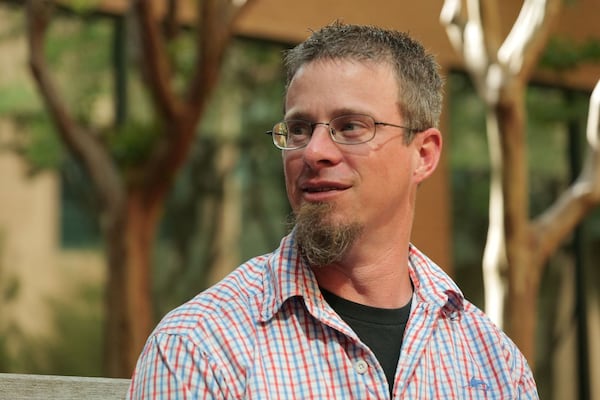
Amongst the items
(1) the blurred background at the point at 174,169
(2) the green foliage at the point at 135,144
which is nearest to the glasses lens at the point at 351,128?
(1) the blurred background at the point at 174,169

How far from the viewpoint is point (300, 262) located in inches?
88.9

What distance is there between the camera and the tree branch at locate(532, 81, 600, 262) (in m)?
7.44

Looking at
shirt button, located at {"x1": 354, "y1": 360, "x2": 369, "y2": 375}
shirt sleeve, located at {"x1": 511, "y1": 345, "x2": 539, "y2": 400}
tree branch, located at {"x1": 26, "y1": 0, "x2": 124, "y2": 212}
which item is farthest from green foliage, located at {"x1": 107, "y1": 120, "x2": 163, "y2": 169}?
shirt button, located at {"x1": 354, "y1": 360, "x2": 369, "y2": 375}

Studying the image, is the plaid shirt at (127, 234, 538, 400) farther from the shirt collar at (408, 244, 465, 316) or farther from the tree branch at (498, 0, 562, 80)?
the tree branch at (498, 0, 562, 80)

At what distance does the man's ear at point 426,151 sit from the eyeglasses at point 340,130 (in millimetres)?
184

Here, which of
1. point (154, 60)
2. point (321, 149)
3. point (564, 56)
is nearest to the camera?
point (321, 149)

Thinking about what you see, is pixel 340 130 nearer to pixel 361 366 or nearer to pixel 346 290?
pixel 346 290

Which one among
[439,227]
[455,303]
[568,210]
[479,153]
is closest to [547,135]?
[479,153]

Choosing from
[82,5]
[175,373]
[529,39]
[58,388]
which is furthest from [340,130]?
[82,5]

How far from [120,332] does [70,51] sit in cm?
250

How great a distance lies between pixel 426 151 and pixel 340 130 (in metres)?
0.30

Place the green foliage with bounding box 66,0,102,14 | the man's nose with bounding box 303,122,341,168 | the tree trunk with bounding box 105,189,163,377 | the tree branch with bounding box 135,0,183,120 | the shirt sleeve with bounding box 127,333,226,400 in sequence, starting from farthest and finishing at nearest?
the green foliage with bounding box 66,0,102,14, the tree trunk with bounding box 105,189,163,377, the tree branch with bounding box 135,0,183,120, the man's nose with bounding box 303,122,341,168, the shirt sleeve with bounding box 127,333,226,400

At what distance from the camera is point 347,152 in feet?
7.40

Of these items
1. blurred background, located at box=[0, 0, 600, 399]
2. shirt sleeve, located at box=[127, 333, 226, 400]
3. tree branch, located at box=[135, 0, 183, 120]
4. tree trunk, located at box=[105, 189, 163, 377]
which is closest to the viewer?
shirt sleeve, located at box=[127, 333, 226, 400]
